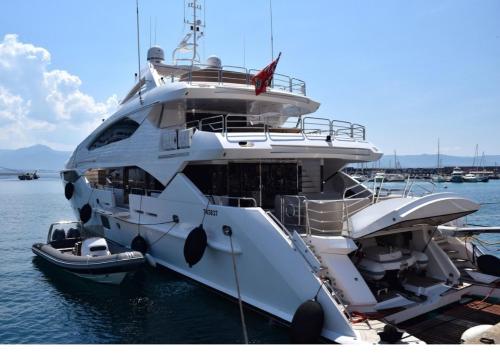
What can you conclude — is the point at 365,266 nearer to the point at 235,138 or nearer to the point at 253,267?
the point at 253,267

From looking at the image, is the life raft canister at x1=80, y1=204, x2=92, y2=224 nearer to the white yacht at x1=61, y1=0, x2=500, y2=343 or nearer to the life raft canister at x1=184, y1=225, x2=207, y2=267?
the white yacht at x1=61, y1=0, x2=500, y2=343

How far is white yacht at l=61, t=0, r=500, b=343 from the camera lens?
7430 millimetres

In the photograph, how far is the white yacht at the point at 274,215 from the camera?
7.43 m

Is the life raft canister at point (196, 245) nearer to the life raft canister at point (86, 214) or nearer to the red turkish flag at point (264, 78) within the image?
the red turkish flag at point (264, 78)

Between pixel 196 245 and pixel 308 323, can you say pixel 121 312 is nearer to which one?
pixel 196 245

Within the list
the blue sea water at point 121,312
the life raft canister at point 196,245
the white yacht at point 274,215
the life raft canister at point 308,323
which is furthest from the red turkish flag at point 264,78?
the life raft canister at point 308,323

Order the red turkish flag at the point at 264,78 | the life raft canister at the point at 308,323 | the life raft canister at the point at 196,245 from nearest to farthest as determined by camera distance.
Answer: the life raft canister at the point at 308,323
the life raft canister at the point at 196,245
the red turkish flag at the point at 264,78

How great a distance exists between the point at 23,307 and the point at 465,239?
11991mm

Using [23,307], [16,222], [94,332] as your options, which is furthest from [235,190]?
[16,222]

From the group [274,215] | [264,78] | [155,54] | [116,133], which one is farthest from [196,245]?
[155,54]

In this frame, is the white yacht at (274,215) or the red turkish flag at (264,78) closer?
the white yacht at (274,215)

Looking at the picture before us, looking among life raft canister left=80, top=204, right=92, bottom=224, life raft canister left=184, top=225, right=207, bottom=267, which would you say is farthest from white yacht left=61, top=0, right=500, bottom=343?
life raft canister left=80, top=204, right=92, bottom=224

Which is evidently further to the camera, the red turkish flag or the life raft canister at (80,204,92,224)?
the life raft canister at (80,204,92,224)

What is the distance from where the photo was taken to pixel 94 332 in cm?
875
